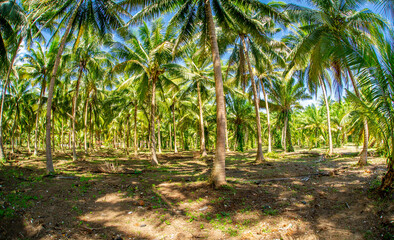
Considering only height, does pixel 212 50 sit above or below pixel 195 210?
above

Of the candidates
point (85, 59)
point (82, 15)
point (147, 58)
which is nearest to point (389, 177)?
point (147, 58)

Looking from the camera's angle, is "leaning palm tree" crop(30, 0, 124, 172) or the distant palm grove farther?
"leaning palm tree" crop(30, 0, 124, 172)

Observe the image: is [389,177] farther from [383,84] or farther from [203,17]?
[203,17]

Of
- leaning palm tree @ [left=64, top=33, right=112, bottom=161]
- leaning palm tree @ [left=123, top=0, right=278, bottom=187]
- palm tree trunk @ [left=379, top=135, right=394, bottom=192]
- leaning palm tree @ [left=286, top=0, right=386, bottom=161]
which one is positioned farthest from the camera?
leaning palm tree @ [left=64, top=33, right=112, bottom=161]

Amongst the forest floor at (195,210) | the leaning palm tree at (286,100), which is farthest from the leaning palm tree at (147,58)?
the leaning palm tree at (286,100)

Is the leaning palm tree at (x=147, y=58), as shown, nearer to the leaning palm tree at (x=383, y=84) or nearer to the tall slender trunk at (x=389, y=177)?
the leaning palm tree at (x=383, y=84)

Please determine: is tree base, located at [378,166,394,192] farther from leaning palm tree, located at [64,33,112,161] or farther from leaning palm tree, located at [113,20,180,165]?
leaning palm tree, located at [64,33,112,161]

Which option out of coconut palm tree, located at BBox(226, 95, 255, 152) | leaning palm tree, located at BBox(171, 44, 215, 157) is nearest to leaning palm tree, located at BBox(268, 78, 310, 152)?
coconut palm tree, located at BBox(226, 95, 255, 152)

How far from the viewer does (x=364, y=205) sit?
4793 millimetres

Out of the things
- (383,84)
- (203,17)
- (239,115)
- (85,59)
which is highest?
(85,59)

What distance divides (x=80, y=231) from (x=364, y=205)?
6593 mm

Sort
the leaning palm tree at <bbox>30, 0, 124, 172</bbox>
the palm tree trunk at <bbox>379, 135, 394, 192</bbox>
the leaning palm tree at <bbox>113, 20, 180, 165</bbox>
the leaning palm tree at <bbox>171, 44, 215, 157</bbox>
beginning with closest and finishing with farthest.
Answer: the palm tree trunk at <bbox>379, 135, 394, 192</bbox>, the leaning palm tree at <bbox>30, 0, 124, 172</bbox>, the leaning palm tree at <bbox>113, 20, 180, 165</bbox>, the leaning palm tree at <bbox>171, 44, 215, 157</bbox>

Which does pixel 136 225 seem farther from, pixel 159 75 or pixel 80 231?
pixel 159 75

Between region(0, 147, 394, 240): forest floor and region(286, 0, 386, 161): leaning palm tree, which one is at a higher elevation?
Result: region(286, 0, 386, 161): leaning palm tree
